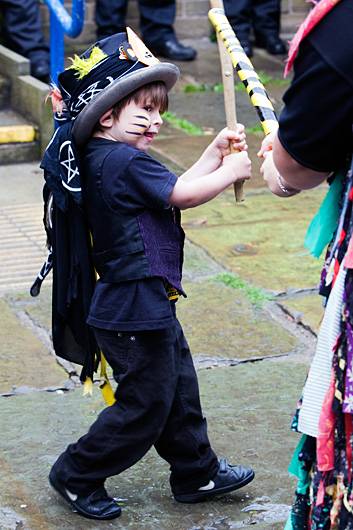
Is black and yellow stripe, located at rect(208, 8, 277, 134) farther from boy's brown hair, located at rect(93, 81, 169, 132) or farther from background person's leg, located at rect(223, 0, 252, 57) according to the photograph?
background person's leg, located at rect(223, 0, 252, 57)

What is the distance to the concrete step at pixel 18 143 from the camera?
21.7 ft

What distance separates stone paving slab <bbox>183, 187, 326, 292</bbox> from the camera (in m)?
5.06

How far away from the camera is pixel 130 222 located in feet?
10.1

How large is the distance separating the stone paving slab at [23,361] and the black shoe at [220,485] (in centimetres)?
89

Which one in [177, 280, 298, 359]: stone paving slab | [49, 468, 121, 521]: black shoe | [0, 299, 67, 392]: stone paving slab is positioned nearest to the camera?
[49, 468, 121, 521]: black shoe

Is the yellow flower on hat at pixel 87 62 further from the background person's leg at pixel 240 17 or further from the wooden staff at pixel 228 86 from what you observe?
the background person's leg at pixel 240 17

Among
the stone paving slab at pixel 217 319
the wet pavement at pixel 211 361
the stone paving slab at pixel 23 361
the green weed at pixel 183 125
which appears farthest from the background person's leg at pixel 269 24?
the stone paving slab at pixel 23 361

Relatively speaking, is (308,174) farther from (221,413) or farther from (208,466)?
(221,413)

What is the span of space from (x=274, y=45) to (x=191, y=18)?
2.44ft

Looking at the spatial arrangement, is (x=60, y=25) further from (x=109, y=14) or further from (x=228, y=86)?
(x=228, y=86)

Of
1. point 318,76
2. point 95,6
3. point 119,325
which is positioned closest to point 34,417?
point 119,325

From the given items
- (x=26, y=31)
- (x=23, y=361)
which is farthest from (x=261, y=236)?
(x=26, y=31)

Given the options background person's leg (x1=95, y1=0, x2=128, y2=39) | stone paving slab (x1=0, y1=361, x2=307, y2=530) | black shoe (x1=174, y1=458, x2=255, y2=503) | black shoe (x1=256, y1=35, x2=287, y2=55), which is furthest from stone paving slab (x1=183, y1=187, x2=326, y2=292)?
black shoe (x1=256, y1=35, x2=287, y2=55)

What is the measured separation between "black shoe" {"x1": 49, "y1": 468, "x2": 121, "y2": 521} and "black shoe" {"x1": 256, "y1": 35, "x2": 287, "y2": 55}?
21.3 feet
